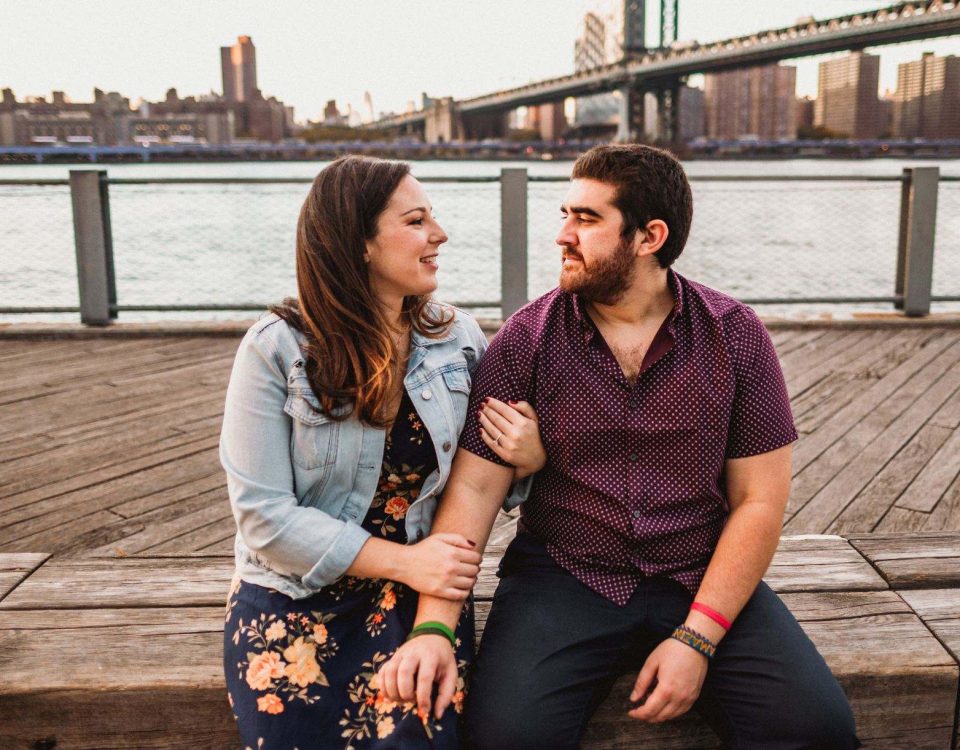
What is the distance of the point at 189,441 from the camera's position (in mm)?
→ 3084

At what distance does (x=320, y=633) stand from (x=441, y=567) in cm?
20

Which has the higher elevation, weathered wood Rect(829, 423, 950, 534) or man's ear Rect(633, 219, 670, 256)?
man's ear Rect(633, 219, 670, 256)

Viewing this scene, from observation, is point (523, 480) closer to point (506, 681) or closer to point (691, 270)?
point (506, 681)

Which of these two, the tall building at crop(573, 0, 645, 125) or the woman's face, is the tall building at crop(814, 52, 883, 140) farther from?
the woman's face

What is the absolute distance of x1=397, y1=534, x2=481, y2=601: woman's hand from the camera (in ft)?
4.25

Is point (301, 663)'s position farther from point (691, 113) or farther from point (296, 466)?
point (691, 113)

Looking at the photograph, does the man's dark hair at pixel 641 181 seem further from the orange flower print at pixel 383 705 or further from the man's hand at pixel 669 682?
the orange flower print at pixel 383 705

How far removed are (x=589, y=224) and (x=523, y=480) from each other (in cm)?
43

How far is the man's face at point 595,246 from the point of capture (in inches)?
57.4

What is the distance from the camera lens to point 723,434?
141cm

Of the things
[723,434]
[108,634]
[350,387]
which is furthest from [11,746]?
[723,434]

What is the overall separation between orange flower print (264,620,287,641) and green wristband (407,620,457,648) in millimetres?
179

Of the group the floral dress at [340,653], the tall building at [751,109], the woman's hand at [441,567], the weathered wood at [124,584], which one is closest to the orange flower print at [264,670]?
the floral dress at [340,653]

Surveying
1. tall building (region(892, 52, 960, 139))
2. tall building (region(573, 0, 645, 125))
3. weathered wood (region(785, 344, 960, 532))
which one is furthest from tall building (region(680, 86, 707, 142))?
weathered wood (region(785, 344, 960, 532))
